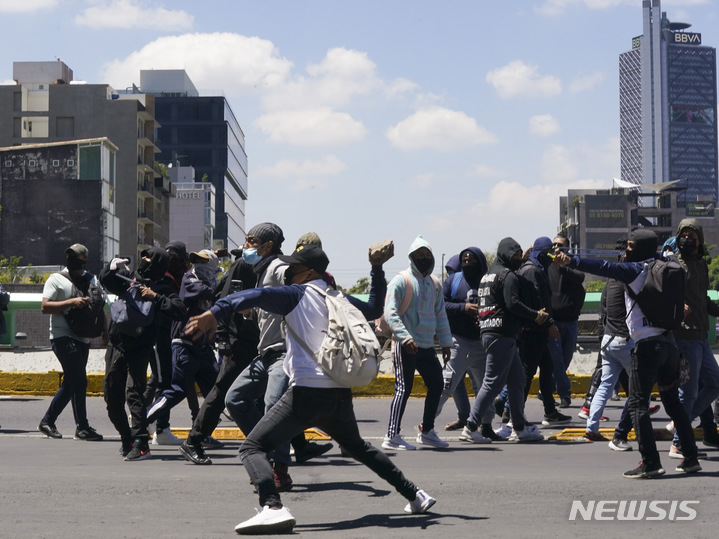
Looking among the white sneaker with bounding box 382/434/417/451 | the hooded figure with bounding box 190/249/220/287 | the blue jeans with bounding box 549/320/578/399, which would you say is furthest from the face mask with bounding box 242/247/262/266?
the blue jeans with bounding box 549/320/578/399

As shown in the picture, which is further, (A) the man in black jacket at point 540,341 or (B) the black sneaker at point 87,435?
(A) the man in black jacket at point 540,341

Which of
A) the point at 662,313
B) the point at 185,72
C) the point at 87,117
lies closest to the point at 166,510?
the point at 662,313

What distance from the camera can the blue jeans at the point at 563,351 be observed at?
11508 millimetres

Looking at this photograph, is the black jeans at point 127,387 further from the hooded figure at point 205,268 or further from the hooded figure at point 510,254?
the hooded figure at point 510,254

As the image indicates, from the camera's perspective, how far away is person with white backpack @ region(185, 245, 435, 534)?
18.2 ft

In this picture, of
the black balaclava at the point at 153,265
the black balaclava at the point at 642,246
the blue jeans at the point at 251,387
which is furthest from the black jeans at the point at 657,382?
the black balaclava at the point at 153,265

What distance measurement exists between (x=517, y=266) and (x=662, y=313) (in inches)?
89.4

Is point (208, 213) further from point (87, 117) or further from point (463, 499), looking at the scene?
point (463, 499)

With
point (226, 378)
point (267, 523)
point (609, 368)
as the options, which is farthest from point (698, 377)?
point (267, 523)

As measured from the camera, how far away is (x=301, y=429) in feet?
18.9

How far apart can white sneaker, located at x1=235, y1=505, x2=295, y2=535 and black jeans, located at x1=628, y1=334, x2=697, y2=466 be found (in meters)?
2.86

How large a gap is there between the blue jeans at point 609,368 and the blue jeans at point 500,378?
0.62 m

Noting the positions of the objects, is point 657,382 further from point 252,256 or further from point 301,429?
point 252,256

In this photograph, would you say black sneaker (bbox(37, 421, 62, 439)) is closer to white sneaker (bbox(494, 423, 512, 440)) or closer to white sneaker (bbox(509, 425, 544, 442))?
white sneaker (bbox(494, 423, 512, 440))
